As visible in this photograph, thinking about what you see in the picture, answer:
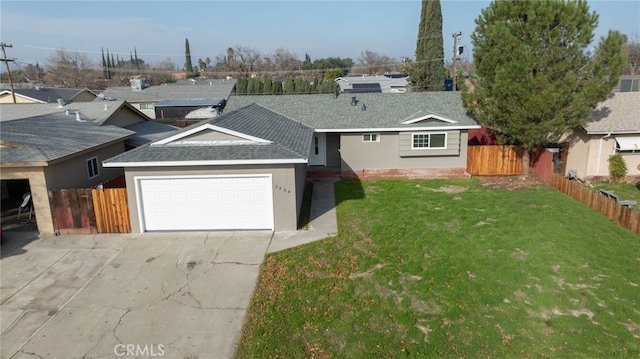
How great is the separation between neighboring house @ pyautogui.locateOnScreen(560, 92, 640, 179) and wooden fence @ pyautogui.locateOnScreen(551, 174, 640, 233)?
3478mm

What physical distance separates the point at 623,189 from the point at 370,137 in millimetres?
11681

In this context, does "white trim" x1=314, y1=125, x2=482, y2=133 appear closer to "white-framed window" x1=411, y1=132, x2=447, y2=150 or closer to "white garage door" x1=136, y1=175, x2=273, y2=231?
"white-framed window" x1=411, y1=132, x2=447, y2=150

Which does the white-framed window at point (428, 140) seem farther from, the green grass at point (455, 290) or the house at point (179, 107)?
the house at point (179, 107)

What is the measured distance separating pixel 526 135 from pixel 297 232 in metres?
11.5

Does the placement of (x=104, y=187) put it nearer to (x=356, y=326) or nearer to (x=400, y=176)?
(x=356, y=326)

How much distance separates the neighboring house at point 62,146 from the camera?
516 inches

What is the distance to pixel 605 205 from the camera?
46.9ft

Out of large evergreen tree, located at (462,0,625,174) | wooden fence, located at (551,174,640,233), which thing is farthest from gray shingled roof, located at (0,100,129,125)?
wooden fence, located at (551,174,640,233)

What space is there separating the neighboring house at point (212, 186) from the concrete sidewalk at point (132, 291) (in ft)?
1.58

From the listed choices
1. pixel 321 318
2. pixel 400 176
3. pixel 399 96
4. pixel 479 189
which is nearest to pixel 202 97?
pixel 399 96

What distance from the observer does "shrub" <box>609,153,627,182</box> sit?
19.2 meters

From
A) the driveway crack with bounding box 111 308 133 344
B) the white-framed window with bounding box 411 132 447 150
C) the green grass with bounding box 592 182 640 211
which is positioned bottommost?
the green grass with bounding box 592 182 640 211

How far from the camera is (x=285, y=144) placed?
46.5ft
